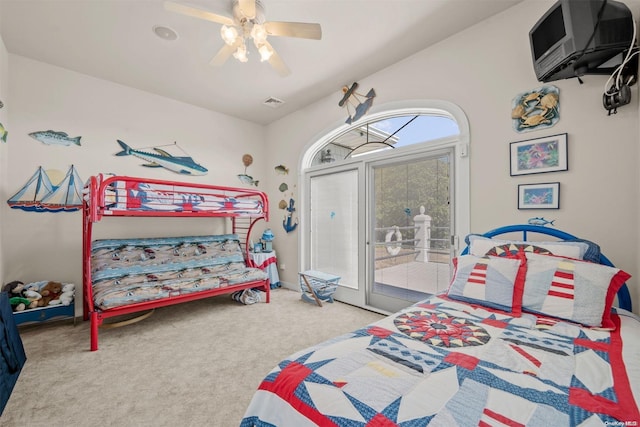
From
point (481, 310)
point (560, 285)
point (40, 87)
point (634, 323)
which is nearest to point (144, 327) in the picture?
point (40, 87)

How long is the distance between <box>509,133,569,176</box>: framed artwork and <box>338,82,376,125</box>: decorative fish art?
5.57 feet

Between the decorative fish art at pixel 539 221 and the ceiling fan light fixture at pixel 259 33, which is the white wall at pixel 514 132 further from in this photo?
the ceiling fan light fixture at pixel 259 33

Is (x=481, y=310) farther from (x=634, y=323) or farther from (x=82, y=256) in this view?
(x=82, y=256)

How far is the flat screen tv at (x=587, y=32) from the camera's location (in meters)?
1.57

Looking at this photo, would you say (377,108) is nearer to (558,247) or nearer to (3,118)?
(558,247)

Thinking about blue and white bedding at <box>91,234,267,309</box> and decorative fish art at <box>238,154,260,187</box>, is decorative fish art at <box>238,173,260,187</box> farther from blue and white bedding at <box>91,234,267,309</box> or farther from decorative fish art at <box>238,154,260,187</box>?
blue and white bedding at <box>91,234,267,309</box>

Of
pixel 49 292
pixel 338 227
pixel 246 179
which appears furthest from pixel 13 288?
pixel 338 227

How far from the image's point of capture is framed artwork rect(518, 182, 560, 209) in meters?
2.08

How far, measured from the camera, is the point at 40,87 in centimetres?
310

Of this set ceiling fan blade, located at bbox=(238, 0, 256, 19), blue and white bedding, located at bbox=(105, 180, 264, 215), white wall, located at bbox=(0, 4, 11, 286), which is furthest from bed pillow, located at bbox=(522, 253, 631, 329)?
white wall, located at bbox=(0, 4, 11, 286)

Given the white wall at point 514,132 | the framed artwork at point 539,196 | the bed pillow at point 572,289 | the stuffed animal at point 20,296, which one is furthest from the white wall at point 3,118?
the framed artwork at point 539,196

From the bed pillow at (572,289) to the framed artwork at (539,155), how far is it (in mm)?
822

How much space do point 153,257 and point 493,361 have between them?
3649mm

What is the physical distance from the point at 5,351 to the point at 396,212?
3591 millimetres
